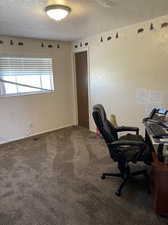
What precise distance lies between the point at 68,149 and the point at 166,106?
6.53ft

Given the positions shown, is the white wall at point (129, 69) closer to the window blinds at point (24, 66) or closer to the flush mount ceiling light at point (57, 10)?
the window blinds at point (24, 66)

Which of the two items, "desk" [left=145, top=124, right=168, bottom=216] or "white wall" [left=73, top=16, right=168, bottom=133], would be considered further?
"white wall" [left=73, top=16, right=168, bottom=133]

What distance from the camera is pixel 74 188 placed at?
2.24 metres

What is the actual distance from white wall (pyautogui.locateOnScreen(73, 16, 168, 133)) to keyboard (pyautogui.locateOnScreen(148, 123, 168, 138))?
88cm

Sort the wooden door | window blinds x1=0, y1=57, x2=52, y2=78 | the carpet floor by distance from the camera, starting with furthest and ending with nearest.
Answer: the wooden door → window blinds x1=0, y1=57, x2=52, y2=78 → the carpet floor

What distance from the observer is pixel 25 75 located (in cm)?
396

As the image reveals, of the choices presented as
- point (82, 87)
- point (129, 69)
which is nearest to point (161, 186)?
point (129, 69)

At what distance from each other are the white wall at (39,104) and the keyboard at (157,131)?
285cm

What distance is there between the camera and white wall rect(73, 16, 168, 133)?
2.85m

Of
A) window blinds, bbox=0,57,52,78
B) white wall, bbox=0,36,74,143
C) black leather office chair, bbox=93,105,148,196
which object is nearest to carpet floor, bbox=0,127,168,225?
black leather office chair, bbox=93,105,148,196

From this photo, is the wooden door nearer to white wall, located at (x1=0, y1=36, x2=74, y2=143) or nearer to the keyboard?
white wall, located at (x1=0, y1=36, x2=74, y2=143)

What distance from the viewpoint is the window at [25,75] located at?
12.1 feet

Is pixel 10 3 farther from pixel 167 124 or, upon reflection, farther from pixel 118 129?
pixel 167 124

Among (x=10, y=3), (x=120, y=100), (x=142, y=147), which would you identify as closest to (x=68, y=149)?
(x=120, y=100)
